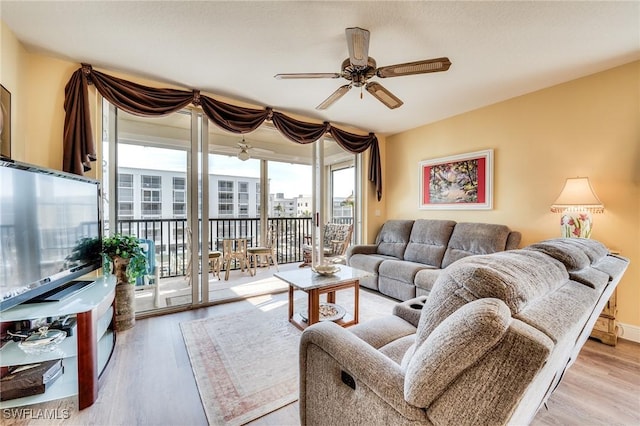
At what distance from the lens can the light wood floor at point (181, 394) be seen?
4.80 feet

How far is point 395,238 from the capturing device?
13.3ft

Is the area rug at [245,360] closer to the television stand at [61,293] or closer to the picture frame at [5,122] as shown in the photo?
the television stand at [61,293]

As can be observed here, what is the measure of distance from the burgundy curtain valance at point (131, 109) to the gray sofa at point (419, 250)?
6.49 feet

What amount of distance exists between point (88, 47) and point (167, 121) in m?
1.11

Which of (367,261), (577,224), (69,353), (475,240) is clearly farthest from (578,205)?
(69,353)

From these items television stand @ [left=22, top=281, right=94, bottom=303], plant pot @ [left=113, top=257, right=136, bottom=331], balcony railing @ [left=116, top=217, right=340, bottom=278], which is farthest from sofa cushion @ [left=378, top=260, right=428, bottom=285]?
television stand @ [left=22, top=281, right=94, bottom=303]

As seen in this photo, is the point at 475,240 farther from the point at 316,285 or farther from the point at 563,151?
the point at 316,285

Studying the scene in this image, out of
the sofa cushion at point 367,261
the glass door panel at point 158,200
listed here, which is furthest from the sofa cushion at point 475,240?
the glass door panel at point 158,200

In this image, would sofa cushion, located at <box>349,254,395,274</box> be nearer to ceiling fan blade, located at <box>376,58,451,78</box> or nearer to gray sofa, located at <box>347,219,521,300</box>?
gray sofa, located at <box>347,219,521,300</box>

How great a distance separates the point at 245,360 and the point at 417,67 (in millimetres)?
2498

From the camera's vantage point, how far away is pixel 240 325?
2600 millimetres

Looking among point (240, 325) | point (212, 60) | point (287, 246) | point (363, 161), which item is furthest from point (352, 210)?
point (212, 60)

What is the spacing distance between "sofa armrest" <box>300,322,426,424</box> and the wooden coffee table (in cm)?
104

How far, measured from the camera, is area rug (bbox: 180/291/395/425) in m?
1.57
